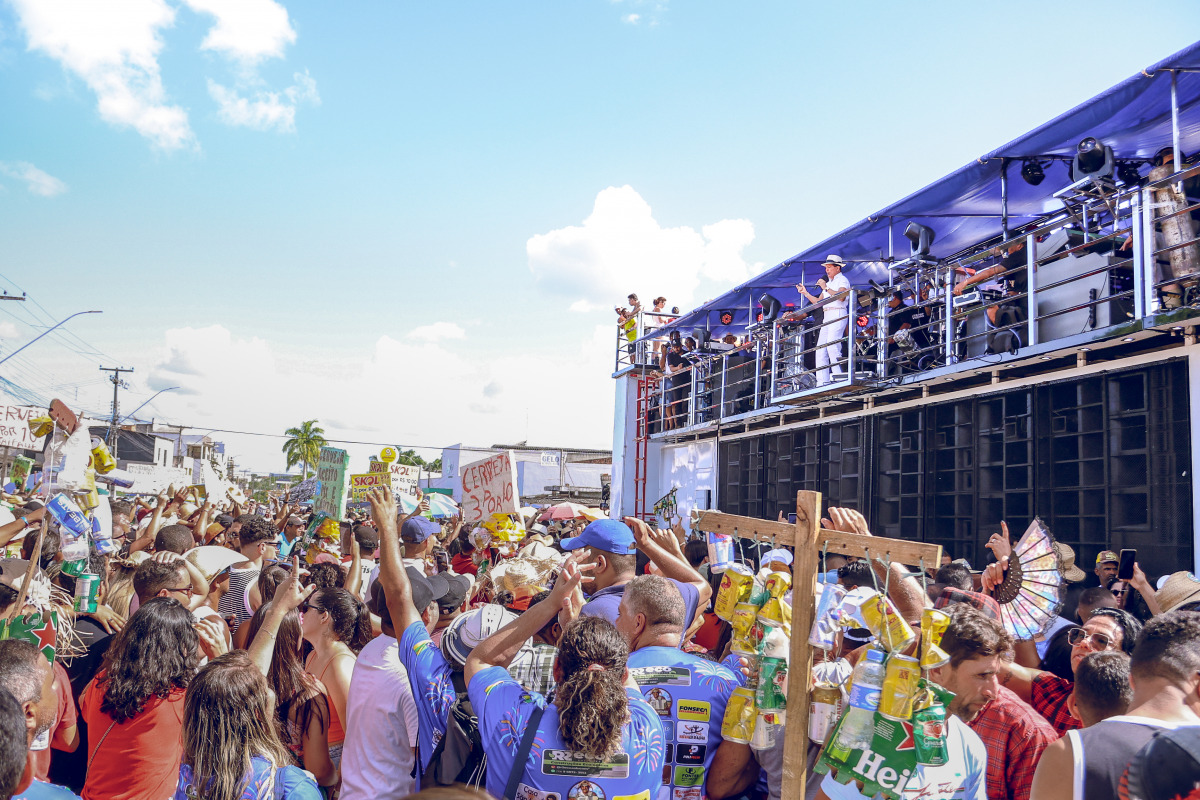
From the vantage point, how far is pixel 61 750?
322 cm

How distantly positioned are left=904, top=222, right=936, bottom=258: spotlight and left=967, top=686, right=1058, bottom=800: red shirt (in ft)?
26.9

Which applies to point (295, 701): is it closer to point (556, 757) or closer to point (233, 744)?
point (233, 744)

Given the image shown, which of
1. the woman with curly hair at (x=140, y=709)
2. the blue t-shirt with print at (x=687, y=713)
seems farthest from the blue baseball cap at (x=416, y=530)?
the blue t-shirt with print at (x=687, y=713)

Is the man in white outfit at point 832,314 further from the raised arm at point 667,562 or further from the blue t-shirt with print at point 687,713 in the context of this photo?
the blue t-shirt with print at point 687,713

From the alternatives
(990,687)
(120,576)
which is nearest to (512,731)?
(990,687)

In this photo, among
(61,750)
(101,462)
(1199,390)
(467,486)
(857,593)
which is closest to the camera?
(857,593)

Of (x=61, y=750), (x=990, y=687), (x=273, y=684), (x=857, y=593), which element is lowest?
(x=61, y=750)

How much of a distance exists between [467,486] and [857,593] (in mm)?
7336

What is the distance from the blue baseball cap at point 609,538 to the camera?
4.07m

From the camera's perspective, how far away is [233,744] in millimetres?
2342

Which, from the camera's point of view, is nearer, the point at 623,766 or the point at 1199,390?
the point at 623,766

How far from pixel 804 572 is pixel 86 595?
3.75 metres

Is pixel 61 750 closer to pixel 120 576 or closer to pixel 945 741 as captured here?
pixel 120 576

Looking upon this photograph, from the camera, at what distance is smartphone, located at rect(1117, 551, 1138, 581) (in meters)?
5.50
